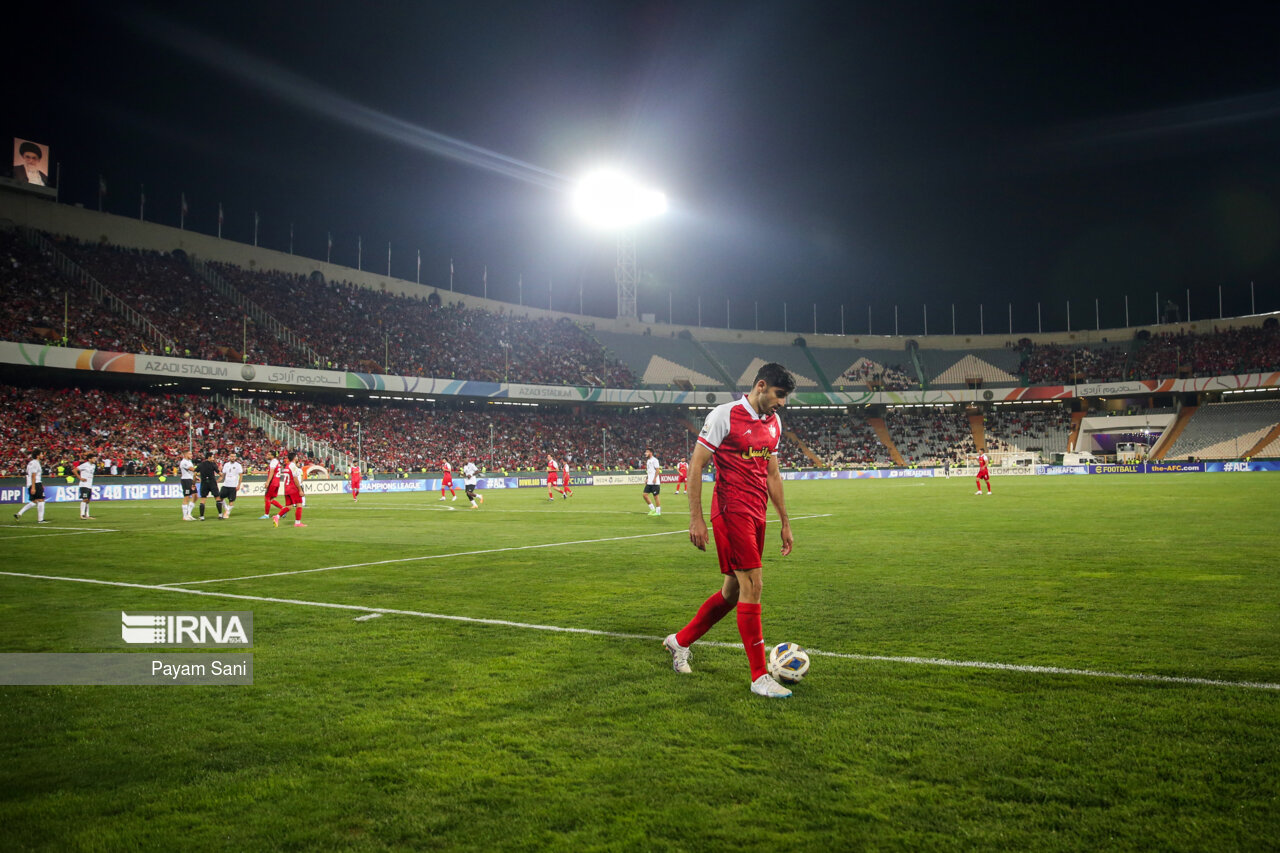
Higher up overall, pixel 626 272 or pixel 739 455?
pixel 626 272

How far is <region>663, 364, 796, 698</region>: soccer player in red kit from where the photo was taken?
18.5ft

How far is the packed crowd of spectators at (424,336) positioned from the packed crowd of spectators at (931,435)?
92.0 feet

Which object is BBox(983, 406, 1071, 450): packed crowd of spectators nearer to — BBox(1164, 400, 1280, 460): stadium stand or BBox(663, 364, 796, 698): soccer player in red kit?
BBox(1164, 400, 1280, 460): stadium stand

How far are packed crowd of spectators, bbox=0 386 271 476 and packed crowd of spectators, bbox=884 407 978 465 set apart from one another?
57201mm

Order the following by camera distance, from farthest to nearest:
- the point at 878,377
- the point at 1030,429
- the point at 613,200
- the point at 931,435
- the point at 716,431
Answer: the point at 878,377 → the point at 931,435 → the point at 1030,429 → the point at 613,200 → the point at 716,431

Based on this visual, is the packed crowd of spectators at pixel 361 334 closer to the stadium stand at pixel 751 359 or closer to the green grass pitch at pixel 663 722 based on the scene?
the stadium stand at pixel 751 359

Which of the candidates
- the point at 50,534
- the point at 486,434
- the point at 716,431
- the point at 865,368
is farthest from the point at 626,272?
the point at 716,431

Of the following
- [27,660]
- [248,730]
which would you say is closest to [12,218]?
[27,660]

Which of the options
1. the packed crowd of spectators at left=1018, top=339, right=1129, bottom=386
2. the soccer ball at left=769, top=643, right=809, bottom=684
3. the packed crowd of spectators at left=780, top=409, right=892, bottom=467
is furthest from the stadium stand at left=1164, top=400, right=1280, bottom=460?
the soccer ball at left=769, top=643, right=809, bottom=684

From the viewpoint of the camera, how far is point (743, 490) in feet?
19.0

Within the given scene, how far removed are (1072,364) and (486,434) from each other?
190 ft

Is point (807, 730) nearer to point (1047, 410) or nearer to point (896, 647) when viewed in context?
point (896, 647)

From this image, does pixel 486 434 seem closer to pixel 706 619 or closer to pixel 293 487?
pixel 293 487

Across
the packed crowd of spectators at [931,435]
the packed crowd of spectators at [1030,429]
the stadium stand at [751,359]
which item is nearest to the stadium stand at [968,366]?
the packed crowd of spectators at [931,435]
